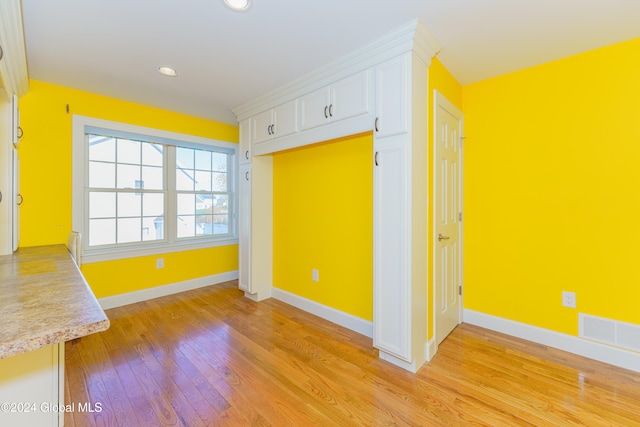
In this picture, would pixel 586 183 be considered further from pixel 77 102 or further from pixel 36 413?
pixel 77 102

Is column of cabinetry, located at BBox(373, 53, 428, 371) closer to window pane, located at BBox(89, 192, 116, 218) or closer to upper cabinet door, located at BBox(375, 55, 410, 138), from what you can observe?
upper cabinet door, located at BBox(375, 55, 410, 138)

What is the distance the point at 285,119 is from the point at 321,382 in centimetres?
231

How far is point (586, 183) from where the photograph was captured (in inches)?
84.9

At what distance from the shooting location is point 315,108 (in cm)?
252

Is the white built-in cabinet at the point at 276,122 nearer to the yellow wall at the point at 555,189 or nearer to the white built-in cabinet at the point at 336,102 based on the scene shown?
the white built-in cabinet at the point at 336,102

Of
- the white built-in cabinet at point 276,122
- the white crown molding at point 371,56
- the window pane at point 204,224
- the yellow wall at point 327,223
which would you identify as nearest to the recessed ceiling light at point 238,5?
the white crown molding at point 371,56

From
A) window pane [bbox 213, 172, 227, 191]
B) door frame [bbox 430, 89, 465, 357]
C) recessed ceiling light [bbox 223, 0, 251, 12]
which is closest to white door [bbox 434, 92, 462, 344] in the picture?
door frame [bbox 430, 89, 465, 357]

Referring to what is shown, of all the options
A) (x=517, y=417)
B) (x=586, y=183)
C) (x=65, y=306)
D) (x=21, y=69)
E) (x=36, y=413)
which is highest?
(x=21, y=69)

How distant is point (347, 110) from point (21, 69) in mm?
2516

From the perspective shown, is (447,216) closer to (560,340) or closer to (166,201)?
(560,340)

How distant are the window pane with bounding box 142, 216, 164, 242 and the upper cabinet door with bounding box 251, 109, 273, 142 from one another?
1647mm

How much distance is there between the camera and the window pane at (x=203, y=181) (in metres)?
3.95

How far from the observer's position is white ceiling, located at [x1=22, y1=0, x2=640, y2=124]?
167 centimetres

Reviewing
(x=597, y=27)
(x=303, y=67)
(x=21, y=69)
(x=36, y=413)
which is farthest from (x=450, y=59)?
(x=21, y=69)
